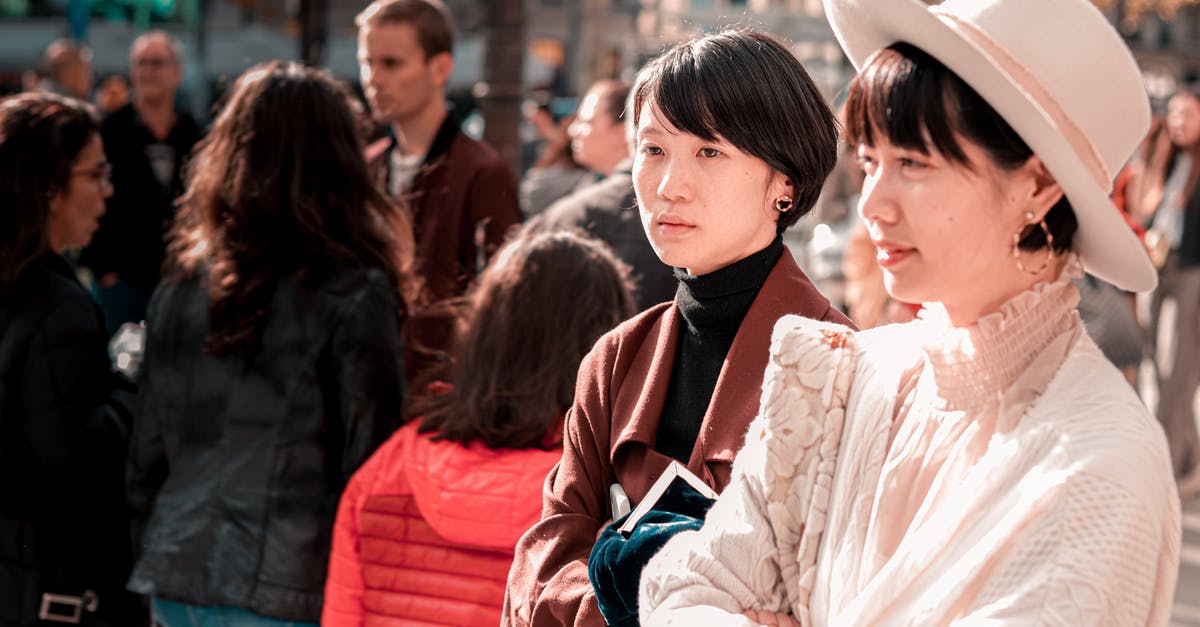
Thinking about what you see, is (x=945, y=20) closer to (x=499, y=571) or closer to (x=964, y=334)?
(x=964, y=334)

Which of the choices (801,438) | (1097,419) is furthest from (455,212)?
(1097,419)

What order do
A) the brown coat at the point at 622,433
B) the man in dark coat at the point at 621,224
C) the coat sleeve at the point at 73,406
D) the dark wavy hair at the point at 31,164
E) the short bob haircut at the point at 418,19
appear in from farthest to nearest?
1. the short bob haircut at the point at 418,19
2. the man in dark coat at the point at 621,224
3. the dark wavy hair at the point at 31,164
4. the coat sleeve at the point at 73,406
5. the brown coat at the point at 622,433

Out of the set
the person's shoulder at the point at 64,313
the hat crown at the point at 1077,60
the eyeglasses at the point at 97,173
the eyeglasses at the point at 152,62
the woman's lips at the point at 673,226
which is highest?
the hat crown at the point at 1077,60

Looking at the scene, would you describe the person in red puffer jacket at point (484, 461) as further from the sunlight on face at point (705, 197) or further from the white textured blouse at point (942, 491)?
the white textured blouse at point (942, 491)

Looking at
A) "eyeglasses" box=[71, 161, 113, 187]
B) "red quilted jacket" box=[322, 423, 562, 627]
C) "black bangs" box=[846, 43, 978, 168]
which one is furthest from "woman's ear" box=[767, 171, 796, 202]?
"eyeglasses" box=[71, 161, 113, 187]

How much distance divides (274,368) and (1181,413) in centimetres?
687

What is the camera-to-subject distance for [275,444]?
3439 millimetres

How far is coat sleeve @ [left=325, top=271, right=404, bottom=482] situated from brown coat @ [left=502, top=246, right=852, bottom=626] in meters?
0.99

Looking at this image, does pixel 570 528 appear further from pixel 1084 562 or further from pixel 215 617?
pixel 215 617

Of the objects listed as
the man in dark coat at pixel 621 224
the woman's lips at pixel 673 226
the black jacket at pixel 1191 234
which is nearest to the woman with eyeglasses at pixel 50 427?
the man in dark coat at pixel 621 224

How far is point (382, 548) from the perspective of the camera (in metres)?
3.22

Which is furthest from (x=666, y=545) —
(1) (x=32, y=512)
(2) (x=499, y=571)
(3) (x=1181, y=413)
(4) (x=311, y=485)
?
(3) (x=1181, y=413)

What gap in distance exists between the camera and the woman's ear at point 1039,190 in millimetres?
1729

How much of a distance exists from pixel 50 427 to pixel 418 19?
2.20m
